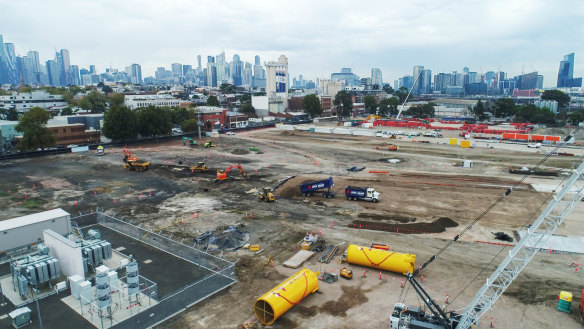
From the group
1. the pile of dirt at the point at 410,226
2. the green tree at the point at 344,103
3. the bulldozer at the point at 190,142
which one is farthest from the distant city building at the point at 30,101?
the pile of dirt at the point at 410,226

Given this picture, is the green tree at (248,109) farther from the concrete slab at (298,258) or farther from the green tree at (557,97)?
the green tree at (557,97)

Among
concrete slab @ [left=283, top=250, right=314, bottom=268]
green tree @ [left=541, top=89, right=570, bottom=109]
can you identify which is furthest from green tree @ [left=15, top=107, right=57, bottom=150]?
green tree @ [left=541, top=89, right=570, bottom=109]

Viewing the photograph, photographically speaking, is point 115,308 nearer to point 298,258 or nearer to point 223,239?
point 223,239

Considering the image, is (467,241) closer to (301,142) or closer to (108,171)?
(108,171)

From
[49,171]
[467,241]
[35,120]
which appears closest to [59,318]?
[467,241]

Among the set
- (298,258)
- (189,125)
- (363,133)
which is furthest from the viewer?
(363,133)

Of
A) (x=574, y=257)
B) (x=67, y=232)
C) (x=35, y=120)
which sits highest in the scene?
(x=35, y=120)

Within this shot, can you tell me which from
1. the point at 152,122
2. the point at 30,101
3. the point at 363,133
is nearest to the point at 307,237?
the point at 152,122

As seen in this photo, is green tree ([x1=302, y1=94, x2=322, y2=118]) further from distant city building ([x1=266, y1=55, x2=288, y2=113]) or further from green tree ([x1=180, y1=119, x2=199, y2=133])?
green tree ([x1=180, y1=119, x2=199, y2=133])
